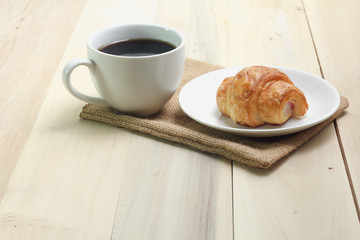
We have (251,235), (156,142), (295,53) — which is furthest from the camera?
(295,53)

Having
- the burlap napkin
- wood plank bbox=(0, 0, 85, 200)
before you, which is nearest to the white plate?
the burlap napkin

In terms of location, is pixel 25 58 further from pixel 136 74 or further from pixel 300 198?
pixel 300 198

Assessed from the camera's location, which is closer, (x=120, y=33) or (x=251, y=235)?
(x=251, y=235)

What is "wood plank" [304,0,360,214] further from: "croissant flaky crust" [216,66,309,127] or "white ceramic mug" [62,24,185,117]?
"white ceramic mug" [62,24,185,117]

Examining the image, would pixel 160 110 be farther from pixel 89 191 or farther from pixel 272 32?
pixel 272 32

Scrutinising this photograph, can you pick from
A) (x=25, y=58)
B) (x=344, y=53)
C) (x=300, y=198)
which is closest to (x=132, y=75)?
(x=300, y=198)

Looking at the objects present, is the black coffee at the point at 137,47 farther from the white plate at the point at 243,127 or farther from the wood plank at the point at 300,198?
the wood plank at the point at 300,198

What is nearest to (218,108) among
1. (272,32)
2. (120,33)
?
(120,33)
